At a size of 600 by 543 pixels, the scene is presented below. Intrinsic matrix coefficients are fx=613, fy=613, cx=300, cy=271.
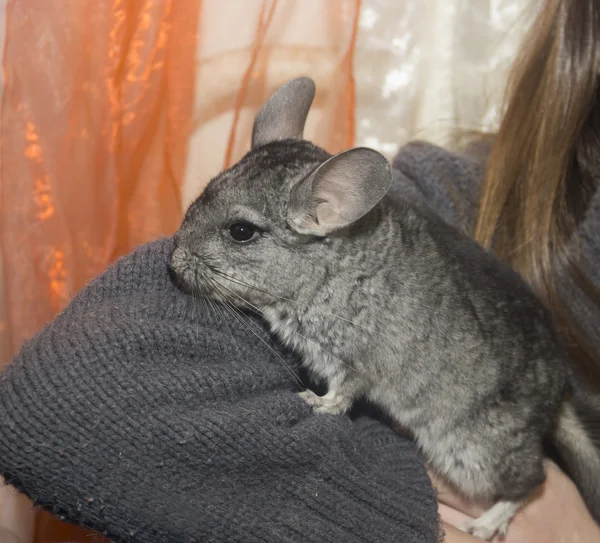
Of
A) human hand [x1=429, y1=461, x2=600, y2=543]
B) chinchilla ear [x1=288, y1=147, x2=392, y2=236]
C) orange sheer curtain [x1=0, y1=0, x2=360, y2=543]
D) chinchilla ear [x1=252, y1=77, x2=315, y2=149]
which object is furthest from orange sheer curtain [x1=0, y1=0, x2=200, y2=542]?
human hand [x1=429, y1=461, x2=600, y2=543]

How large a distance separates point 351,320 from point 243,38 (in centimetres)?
103

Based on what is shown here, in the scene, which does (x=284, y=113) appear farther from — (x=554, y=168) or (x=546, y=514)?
(x=546, y=514)

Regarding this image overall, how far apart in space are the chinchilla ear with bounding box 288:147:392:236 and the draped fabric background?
622mm

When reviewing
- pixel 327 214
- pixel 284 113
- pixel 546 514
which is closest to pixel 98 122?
pixel 284 113

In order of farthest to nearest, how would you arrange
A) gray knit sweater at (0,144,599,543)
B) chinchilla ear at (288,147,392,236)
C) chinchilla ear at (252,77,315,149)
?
chinchilla ear at (252,77,315,149), chinchilla ear at (288,147,392,236), gray knit sweater at (0,144,599,543)

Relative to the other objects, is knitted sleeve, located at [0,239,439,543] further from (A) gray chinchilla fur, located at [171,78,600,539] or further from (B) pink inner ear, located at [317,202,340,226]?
(B) pink inner ear, located at [317,202,340,226]

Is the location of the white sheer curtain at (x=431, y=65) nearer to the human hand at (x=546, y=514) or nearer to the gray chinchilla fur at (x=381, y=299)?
the gray chinchilla fur at (x=381, y=299)

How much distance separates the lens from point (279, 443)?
1275 mm

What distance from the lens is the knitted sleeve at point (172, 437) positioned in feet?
3.80

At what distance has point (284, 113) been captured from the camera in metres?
1.67

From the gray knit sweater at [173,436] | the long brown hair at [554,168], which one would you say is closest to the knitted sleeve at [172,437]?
the gray knit sweater at [173,436]

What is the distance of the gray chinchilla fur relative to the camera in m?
1.46

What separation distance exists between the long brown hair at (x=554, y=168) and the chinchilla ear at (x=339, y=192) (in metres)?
0.81

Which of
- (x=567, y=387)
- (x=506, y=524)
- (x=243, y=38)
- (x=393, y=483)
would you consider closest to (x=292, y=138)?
(x=243, y=38)
